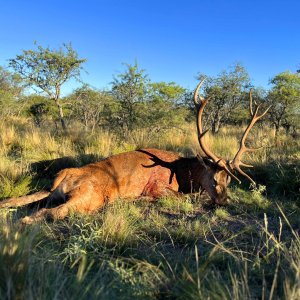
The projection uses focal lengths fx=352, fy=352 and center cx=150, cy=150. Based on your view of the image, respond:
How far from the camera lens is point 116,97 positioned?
490 inches

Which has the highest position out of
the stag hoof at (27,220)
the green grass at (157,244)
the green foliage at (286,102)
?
the green foliage at (286,102)

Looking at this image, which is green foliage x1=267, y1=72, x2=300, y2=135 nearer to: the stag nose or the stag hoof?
the stag nose

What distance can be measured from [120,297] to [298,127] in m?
16.1

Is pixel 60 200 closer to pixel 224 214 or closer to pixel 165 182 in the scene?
pixel 165 182

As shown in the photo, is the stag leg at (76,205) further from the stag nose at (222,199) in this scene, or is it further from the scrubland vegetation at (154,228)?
the stag nose at (222,199)

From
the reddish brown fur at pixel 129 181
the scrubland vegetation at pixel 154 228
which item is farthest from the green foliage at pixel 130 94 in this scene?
the reddish brown fur at pixel 129 181

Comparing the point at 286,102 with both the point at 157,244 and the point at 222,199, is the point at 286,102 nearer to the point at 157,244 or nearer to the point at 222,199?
the point at 222,199

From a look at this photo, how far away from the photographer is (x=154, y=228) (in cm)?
441

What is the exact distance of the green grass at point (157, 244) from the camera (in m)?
2.41

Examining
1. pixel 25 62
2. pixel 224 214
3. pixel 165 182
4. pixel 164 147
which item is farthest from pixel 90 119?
pixel 224 214

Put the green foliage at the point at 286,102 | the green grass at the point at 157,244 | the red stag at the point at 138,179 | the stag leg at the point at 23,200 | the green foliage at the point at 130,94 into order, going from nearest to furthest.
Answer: the green grass at the point at 157,244, the stag leg at the point at 23,200, the red stag at the point at 138,179, the green foliage at the point at 130,94, the green foliage at the point at 286,102

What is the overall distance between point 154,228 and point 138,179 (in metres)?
1.89

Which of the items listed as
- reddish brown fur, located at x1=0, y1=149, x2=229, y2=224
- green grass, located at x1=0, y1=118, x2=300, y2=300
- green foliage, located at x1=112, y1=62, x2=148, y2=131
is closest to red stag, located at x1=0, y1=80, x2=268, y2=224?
reddish brown fur, located at x1=0, y1=149, x2=229, y2=224

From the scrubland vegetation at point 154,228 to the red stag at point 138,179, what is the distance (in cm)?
26
